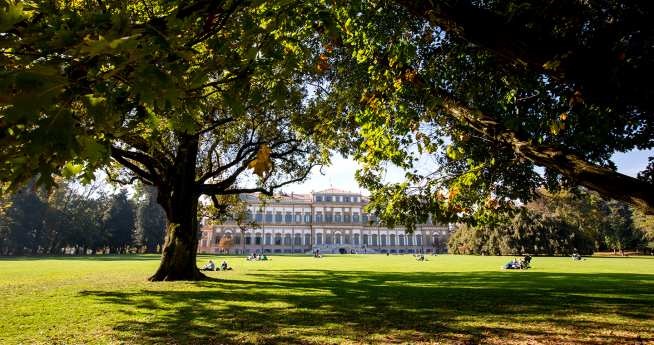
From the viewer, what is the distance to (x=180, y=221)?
396 inches

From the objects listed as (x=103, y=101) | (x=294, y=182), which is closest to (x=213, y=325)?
(x=103, y=101)

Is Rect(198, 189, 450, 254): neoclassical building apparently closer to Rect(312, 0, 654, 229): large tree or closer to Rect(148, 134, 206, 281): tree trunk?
Rect(148, 134, 206, 281): tree trunk

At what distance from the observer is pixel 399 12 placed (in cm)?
532

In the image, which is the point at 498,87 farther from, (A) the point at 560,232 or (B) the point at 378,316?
(A) the point at 560,232

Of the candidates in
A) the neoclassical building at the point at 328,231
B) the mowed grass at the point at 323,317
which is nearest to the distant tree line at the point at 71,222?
the neoclassical building at the point at 328,231

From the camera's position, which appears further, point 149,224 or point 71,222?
point 149,224

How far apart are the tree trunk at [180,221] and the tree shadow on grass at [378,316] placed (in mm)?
2350

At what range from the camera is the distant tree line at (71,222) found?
42969mm

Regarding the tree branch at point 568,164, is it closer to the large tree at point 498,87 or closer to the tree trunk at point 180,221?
the large tree at point 498,87

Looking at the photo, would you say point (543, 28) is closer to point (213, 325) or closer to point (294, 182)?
point (213, 325)

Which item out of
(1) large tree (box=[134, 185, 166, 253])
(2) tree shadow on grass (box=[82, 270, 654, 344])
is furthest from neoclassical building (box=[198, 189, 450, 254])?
(2) tree shadow on grass (box=[82, 270, 654, 344])

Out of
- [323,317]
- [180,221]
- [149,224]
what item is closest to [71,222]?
[149,224]

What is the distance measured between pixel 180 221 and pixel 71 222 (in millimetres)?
46763

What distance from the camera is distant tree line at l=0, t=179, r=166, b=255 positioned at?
4297 centimetres
